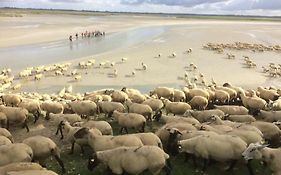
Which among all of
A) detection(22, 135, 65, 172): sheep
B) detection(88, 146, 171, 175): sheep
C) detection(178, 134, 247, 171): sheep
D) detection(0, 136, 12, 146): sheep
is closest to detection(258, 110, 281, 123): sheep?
detection(178, 134, 247, 171): sheep

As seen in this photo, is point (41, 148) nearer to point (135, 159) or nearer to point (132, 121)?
point (135, 159)

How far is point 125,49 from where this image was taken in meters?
39.9

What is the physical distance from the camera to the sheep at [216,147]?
10258mm

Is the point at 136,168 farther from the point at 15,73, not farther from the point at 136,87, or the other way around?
the point at 15,73

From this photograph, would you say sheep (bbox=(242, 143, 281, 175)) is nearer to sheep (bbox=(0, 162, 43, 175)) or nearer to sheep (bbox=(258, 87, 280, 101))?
sheep (bbox=(0, 162, 43, 175))

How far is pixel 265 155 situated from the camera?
9961 mm

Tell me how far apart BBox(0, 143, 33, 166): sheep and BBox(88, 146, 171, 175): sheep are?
72.2 inches

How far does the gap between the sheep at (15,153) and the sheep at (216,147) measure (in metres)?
4.00

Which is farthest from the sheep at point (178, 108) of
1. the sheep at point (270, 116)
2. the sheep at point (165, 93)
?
the sheep at point (270, 116)

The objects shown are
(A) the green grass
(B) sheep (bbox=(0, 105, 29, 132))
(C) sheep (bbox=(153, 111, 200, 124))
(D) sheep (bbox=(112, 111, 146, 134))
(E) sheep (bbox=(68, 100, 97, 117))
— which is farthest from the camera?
(E) sheep (bbox=(68, 100, 97, 117))

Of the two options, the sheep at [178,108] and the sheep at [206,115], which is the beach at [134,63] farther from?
the sheep at [206,115]

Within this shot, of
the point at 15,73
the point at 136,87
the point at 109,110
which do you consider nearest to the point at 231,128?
the point at 109,110

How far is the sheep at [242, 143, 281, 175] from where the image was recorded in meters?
9.80

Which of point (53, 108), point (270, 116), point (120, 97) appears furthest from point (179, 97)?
point (53, 108)
